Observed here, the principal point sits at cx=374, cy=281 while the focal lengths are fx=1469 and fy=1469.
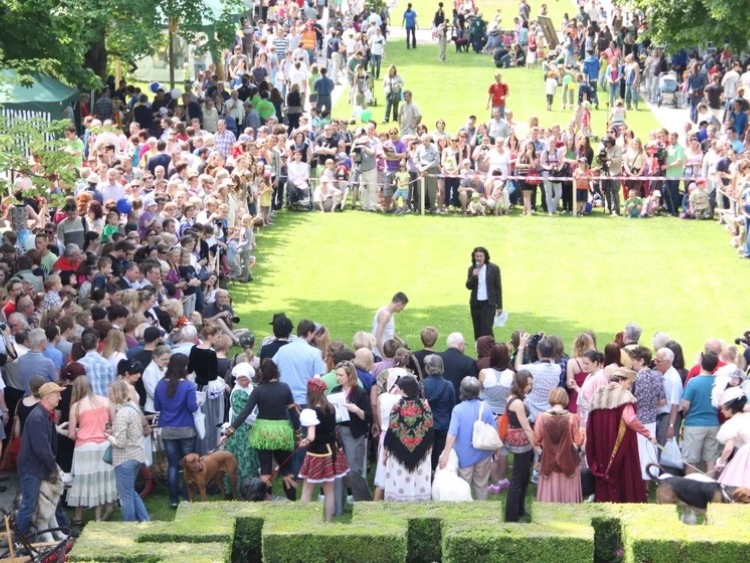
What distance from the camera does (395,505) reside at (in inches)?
516

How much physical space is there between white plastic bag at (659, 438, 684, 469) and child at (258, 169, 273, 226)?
1319 centimetres

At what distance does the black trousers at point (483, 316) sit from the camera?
19.2m

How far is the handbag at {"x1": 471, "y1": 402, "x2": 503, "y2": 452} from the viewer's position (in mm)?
13648

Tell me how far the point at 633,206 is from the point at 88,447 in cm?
1662

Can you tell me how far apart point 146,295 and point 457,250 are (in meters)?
9.24

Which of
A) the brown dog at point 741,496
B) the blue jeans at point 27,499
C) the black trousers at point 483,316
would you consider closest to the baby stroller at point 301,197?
the black trousers at point 483,316

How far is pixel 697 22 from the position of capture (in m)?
33.2

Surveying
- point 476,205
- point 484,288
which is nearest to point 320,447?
point 484,288

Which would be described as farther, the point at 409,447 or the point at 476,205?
the point at 476,205

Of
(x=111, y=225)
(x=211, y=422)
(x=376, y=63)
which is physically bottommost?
(x=211, y=422)

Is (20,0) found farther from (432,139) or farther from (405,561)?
(405,561)

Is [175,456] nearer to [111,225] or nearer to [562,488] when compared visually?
[562,488]

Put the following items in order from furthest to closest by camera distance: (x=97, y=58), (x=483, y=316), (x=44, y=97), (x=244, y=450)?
1. (x=97, y=58)
2. (x=44, y=97)
3. (x=483, y=316)
4. (x=244, y=450)

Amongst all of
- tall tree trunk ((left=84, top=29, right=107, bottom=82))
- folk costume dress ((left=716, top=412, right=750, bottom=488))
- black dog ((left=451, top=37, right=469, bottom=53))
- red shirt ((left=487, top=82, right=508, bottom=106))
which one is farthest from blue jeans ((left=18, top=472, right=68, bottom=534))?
black dog ((left=451, top=37, right=469, bottom=53))
